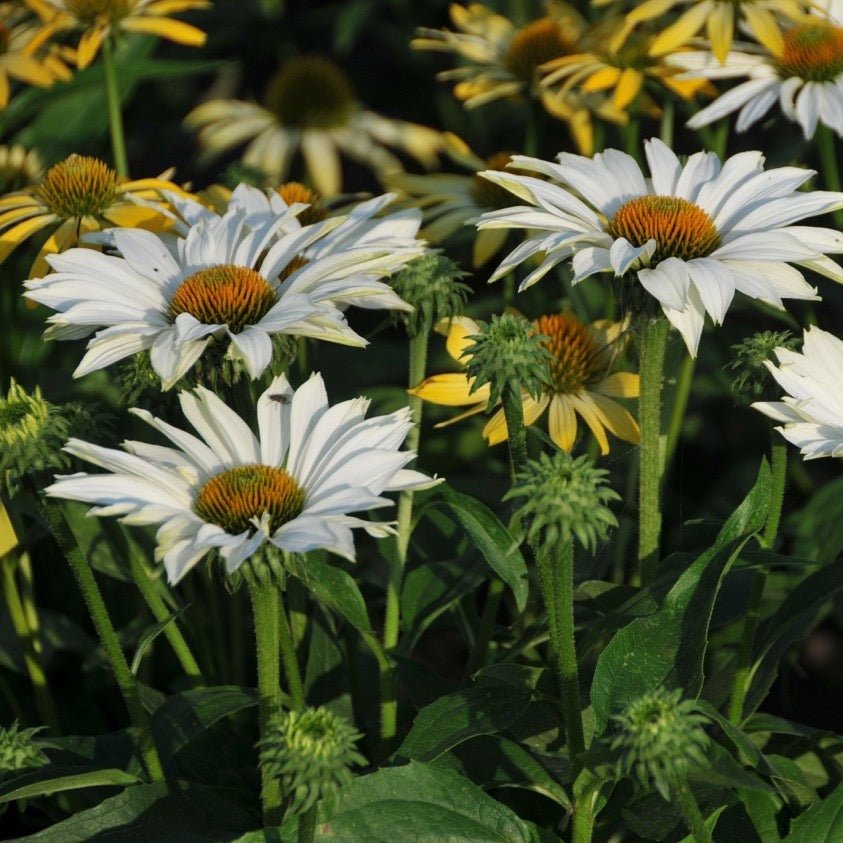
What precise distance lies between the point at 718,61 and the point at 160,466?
0.86 m

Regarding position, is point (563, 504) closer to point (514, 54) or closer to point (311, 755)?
point (311, 755)

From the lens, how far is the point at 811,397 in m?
1.00

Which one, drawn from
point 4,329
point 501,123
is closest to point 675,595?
point 4,329

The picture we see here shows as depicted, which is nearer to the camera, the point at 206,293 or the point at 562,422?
the point at 206,293

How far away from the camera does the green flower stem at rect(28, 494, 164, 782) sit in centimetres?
97

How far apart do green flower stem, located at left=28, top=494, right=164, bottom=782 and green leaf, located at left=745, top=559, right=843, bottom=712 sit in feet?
1.63

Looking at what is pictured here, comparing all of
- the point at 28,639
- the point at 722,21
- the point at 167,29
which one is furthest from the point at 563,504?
the point at 167,29

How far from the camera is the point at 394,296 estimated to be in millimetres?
1024

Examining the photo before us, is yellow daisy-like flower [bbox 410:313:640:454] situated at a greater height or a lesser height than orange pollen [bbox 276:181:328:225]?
lesser

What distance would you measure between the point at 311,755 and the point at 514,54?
3.85ft

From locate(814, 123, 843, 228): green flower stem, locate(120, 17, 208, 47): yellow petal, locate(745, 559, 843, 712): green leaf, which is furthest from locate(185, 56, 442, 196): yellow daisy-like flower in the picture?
locate(745, 559, 843, 712): green leaf

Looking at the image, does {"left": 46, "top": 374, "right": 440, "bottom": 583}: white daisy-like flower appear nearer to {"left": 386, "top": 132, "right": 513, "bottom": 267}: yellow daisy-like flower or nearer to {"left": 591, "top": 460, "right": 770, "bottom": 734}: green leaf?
{"left": 591, "top": 460, "right": 770, "bottom": 734}: green leaf

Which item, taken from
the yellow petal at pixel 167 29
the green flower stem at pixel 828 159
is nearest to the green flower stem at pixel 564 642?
the green flower stem at pixel 828 159

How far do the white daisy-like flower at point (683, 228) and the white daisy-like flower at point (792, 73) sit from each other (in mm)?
304
